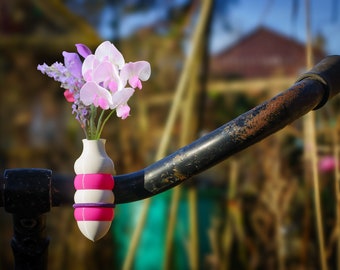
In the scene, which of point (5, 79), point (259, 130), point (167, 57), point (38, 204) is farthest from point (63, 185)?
point (5, 79)

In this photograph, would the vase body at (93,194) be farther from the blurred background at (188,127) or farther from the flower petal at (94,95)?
the blurred background at (188,127)

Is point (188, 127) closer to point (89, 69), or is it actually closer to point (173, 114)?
point (173, 114)

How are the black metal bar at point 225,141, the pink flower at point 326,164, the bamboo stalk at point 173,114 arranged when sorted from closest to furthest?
the black metal bar at point 225,141, the bamboo stalk at point 173,114, the pink flower at point 326,164

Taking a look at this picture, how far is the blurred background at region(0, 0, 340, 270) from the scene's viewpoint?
6.83 ft

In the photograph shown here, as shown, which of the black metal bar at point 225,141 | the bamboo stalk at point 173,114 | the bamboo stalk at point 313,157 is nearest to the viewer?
the black metal bar at point 225,141

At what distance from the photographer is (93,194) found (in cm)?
58

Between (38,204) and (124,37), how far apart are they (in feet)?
5.69

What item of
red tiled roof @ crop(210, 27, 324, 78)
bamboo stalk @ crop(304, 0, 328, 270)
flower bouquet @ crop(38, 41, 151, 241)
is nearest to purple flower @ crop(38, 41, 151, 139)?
flower bouquet @ crop(38, 41, 151, 241)

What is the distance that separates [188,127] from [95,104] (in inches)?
55.8

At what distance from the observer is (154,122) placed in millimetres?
2279

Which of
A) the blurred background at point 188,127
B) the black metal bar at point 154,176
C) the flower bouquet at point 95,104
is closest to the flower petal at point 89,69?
the flower bouquet at point 95,104

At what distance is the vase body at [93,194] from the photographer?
1.92 ft

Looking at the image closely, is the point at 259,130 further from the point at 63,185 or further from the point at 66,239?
the point at 66,239

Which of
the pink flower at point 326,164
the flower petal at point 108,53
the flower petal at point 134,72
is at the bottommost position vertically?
the flower petal at point 134,72
